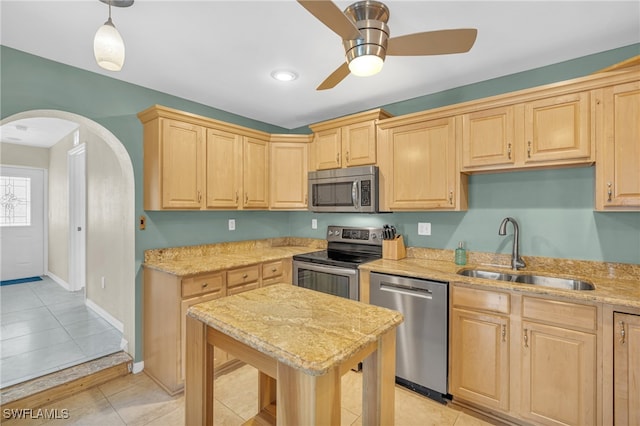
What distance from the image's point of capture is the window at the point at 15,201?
5.25m

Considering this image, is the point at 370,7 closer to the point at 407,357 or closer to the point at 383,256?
the point at 383,256

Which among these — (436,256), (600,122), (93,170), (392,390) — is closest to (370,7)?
(600,122)

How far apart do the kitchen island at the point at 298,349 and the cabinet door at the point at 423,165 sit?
1492 mm

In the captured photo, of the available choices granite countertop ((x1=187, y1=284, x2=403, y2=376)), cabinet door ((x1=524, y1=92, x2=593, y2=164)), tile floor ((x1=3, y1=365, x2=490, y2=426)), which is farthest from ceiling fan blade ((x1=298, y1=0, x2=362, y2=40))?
tile floor ((x1=3, y1=365, x2=490, y2=426))

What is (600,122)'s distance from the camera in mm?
1880

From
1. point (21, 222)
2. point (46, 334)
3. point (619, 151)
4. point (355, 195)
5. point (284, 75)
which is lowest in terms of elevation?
point (46, 334)

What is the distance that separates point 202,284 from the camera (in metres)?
2.41

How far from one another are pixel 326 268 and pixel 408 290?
81cm

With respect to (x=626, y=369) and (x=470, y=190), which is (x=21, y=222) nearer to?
(x=470, y=190)

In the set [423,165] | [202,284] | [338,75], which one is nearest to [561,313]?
[423,165]

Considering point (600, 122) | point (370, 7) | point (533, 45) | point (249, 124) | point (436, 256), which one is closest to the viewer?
point (370, 7)

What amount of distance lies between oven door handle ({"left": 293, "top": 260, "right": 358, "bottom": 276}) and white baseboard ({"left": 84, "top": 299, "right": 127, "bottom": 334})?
6.90ft

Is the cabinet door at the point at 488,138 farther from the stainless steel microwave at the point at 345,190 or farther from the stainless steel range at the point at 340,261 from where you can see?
the stainless steel range at the point at 340,261

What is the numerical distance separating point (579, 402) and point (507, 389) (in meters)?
0.36
